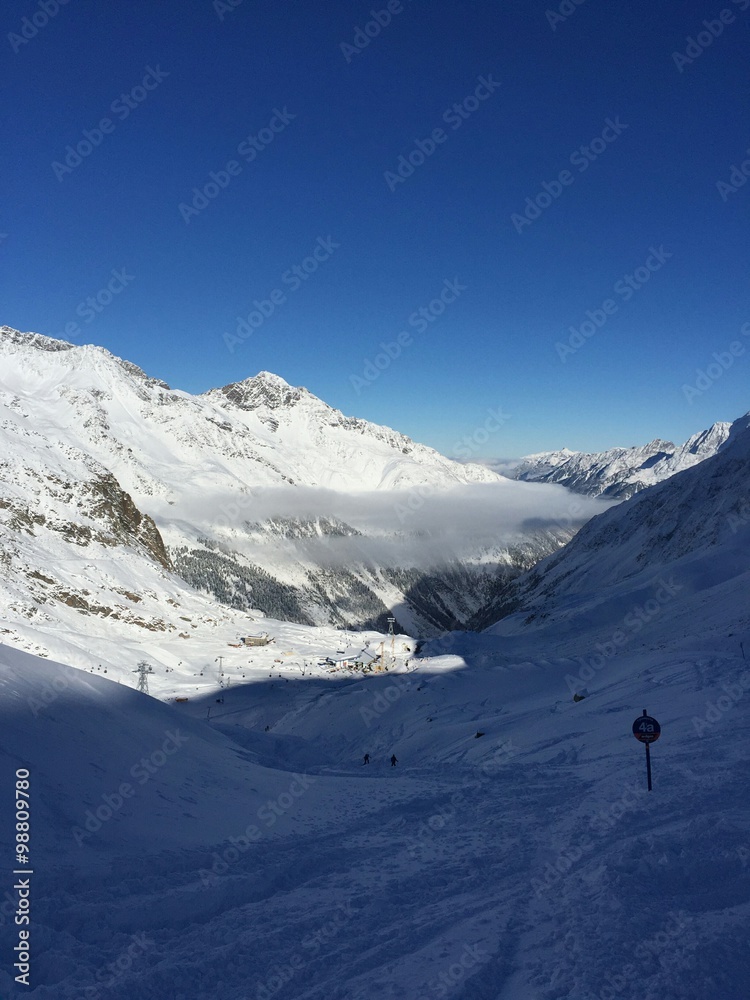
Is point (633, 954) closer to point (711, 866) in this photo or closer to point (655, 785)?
point (711, 866)

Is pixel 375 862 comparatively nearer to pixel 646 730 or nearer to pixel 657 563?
pixel 646 730

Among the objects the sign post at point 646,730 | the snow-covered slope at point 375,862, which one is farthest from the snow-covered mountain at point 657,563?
the sign post at point 646,730

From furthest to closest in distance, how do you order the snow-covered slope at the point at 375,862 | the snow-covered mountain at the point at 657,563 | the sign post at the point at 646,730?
the snow-covered mountain at the point at 657,563
the sign post at the point at 646,730
the snow-covered slope at the point at 375,862

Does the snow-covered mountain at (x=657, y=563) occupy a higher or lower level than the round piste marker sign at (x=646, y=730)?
higher

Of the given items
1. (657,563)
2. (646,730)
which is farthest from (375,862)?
(657,563)

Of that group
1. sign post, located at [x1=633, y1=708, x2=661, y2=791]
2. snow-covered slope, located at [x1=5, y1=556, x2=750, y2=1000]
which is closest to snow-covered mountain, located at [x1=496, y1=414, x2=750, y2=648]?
snow-covered slope, located at [x1=5, y1=556, x2=750, y2=1000]

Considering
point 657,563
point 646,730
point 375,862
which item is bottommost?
point 375,862

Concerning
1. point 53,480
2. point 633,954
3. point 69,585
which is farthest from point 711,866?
point 53,480

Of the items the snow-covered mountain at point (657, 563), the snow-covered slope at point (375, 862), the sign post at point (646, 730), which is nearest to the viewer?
the snow-covered slope at point (375, 862)

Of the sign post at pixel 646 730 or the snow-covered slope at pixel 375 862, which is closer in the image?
the snow-covered slope at pixel 375 862

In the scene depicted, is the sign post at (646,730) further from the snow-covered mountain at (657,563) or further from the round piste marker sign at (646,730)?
the snow-covered mountain at (657,563)

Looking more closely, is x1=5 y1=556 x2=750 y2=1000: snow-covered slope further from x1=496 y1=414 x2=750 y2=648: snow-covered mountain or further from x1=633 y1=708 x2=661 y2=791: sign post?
x1=496 y1=414 x2=750 y2=648: snow-covered mountain
